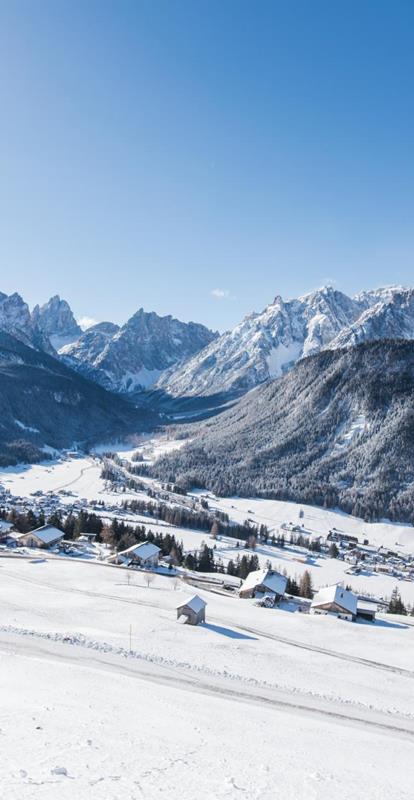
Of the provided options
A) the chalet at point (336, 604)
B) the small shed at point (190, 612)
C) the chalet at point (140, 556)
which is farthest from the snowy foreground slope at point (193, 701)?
the chalet at point (140, 556)

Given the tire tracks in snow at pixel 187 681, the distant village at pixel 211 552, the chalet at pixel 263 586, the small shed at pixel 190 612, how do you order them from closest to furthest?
the tire tracks in snow at pixel 187 681 → the small shed at pixel 190 612 → the distant village at pixel 211 552 → the chalet at pixel 263 586

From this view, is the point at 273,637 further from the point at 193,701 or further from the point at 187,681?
the point at 193,701

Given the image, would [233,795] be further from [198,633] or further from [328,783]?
[198,633]

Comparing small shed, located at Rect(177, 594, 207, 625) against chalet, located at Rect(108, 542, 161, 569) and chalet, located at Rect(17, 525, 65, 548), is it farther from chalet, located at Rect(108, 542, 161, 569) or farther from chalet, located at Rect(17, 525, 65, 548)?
chalet, located at Rect(17, 525, 65, 548)

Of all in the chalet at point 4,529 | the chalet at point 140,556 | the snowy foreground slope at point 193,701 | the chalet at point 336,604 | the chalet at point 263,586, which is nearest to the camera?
the snowy foreground slope at point 193,701

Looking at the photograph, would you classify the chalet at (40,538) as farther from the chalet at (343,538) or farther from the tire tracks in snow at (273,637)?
the chalet at (343,538)

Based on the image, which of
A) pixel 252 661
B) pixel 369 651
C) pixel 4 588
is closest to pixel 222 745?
pixel 252 661

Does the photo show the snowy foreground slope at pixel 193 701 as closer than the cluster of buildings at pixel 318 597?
Yes

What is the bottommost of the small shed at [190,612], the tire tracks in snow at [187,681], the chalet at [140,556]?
the chalet at [140,556]
